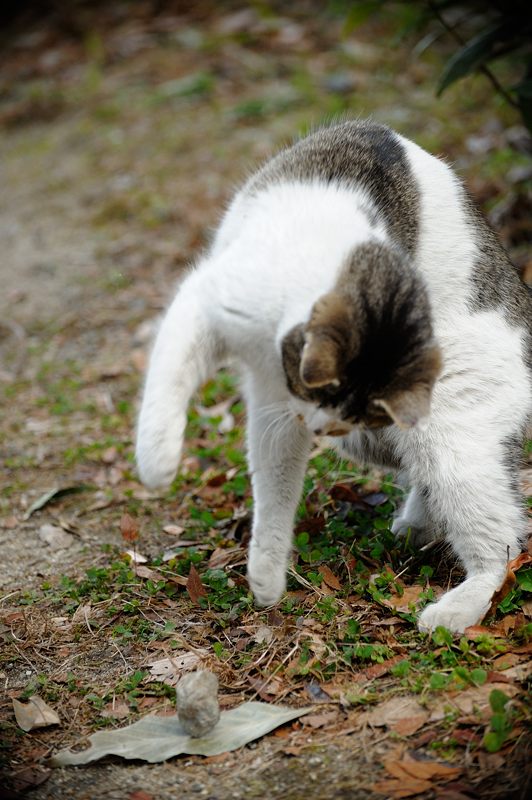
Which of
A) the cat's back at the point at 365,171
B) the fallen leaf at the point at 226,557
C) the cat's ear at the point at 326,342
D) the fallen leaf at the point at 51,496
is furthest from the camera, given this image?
the fallen leaf at the point at 51,496

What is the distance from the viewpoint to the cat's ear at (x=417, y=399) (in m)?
2.42

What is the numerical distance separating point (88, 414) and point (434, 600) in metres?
2.50

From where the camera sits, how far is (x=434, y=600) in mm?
2896

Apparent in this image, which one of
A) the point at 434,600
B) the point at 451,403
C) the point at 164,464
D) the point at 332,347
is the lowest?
the point at 434,600

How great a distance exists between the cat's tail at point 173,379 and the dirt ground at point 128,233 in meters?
0.67

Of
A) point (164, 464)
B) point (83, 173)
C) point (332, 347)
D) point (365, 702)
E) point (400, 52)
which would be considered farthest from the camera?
point (400, 52)

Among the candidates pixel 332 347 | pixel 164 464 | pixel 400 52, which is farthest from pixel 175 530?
pixel 400 52

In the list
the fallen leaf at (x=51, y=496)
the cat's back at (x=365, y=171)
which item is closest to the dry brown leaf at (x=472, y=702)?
the cat's back at (x=365, y=171)

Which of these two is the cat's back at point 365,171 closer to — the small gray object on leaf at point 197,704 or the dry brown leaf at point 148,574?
the dry brown leaf at point 148,574

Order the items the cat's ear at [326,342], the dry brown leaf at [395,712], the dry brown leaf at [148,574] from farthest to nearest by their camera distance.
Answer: the dry brown leaf at [148,574]
the dry brown leaf at [395,712]
the cat's ear at [326,342]

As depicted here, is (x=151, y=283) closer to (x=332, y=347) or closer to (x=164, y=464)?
(x=164, y=464)

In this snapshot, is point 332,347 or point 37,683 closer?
point 332,347

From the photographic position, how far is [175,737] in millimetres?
2400

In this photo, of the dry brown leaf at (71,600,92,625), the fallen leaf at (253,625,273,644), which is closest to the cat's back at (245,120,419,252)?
the fallen leaf at (253,625,273,644)
